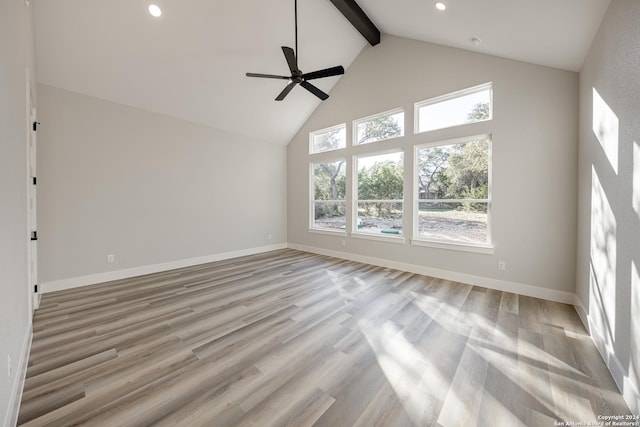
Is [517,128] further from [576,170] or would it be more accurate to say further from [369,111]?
[369,111]

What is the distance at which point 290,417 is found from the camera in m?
1.46

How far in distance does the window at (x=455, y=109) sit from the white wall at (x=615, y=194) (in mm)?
1172

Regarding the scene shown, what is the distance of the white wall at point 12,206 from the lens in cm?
138

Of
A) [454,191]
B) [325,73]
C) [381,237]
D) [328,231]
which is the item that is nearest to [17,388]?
[325,73]

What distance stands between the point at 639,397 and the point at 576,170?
8.28ft

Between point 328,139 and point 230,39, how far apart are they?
9.12 feet

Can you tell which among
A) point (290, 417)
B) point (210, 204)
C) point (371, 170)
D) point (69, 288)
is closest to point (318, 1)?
point (371, 170)

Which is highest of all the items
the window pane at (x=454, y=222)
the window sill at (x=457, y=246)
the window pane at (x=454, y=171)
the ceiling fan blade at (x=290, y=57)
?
the ceiling fan blade at (x=290, y=57)

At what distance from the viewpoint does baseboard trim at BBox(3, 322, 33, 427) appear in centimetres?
134

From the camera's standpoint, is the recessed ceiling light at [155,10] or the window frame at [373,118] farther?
the window frame at [373,118]

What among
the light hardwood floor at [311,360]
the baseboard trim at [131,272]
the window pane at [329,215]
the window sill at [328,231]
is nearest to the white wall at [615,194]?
the light hardwood floor at [311,360]

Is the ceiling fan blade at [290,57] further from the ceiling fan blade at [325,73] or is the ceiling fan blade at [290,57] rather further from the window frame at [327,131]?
the window frame at [327,131]

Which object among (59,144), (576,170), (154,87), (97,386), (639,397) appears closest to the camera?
(639,397)

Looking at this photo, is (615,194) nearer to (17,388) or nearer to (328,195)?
(17,388)
